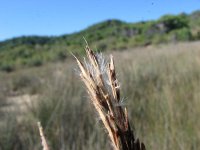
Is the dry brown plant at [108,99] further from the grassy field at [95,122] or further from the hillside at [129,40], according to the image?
the hillside at [129,40]

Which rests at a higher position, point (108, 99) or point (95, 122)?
point (108, 99)

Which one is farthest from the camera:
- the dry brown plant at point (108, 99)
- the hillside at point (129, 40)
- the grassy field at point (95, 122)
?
the hillside at point (129, 40)

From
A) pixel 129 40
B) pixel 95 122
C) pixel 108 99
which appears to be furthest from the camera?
pixel 129 40

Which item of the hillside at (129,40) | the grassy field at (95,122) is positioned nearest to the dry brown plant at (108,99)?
the grassy field at (95,122)

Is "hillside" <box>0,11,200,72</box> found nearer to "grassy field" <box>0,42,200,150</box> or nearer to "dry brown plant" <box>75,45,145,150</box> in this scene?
"grassy field" <box>0,42,200,150</box>

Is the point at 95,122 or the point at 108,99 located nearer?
the point at 108,99

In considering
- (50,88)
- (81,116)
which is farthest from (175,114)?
(50,88)

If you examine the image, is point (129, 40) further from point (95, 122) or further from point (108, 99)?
point (108, 99)

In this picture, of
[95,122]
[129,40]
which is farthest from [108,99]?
[129,40]
